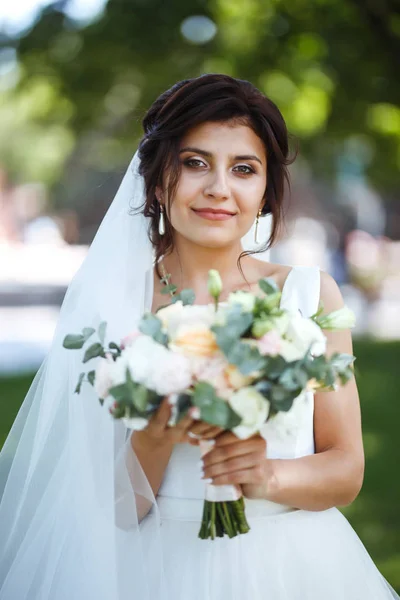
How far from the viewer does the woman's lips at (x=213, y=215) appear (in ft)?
8.79

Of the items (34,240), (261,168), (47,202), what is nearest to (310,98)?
(261,168)

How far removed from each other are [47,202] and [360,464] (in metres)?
41.6

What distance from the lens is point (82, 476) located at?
2.54 metres

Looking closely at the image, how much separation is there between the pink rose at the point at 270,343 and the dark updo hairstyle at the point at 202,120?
87cm

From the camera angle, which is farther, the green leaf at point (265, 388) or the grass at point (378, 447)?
the grass at point (378, 447)

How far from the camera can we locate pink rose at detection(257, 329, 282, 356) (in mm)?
2004

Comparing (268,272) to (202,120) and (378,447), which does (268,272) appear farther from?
(378,447)

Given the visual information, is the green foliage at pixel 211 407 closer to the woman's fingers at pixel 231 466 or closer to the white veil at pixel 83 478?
the woman's fingers at pixel 231 466

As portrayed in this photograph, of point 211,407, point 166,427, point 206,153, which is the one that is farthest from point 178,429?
point 206,153

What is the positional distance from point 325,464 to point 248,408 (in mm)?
682

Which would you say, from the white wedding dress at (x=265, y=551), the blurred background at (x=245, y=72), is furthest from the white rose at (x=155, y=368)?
the blurred background at (x=245, y=72)

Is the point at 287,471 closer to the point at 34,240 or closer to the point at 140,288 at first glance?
the point at 140,288

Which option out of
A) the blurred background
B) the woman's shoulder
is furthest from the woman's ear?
the blurred background

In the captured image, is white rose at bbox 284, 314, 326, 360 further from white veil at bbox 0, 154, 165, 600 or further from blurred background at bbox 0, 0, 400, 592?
blurred background at bbox 0, 0, 400, 592
